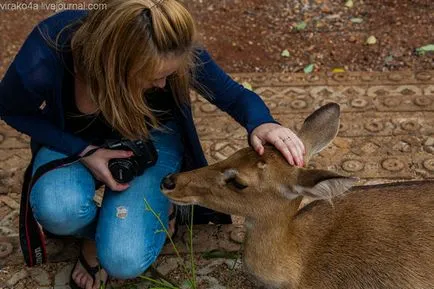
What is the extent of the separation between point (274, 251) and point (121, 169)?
0.81 meters

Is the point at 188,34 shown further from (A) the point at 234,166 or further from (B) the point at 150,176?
(B) the point at 150,176

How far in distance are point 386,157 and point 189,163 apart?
131 centimetres

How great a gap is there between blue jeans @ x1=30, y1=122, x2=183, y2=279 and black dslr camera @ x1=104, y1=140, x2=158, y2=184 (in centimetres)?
8

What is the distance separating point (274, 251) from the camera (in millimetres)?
3164

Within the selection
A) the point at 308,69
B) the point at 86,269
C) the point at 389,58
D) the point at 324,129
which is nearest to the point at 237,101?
the point at 324,129

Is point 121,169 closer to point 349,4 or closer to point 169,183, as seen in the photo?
point 169,183

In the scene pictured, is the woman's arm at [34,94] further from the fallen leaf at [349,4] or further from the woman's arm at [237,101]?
the fallen leaf at [349,4]

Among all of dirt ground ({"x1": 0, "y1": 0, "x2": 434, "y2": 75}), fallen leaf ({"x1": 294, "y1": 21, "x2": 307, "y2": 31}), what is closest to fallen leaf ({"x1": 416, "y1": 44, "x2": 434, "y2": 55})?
dirt ground ({"x1": 0, "y1": 0, "x2": 434, "y2": 75})

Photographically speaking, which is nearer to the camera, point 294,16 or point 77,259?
point 77,259

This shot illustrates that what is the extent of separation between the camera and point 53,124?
11.1 feet

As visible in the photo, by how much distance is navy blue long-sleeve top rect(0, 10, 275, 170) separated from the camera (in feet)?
10.3

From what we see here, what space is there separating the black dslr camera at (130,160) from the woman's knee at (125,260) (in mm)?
328

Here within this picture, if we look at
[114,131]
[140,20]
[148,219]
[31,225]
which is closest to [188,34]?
[140,20]

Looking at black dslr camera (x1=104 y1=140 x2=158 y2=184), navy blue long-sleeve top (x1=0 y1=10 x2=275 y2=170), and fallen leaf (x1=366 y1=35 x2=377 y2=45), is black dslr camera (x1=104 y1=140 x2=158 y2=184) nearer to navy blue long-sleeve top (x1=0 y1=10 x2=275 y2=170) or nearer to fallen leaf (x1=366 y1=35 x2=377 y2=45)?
navy blue long-sleeve top (x1=0 y1=10 x2=275 y2=170)
